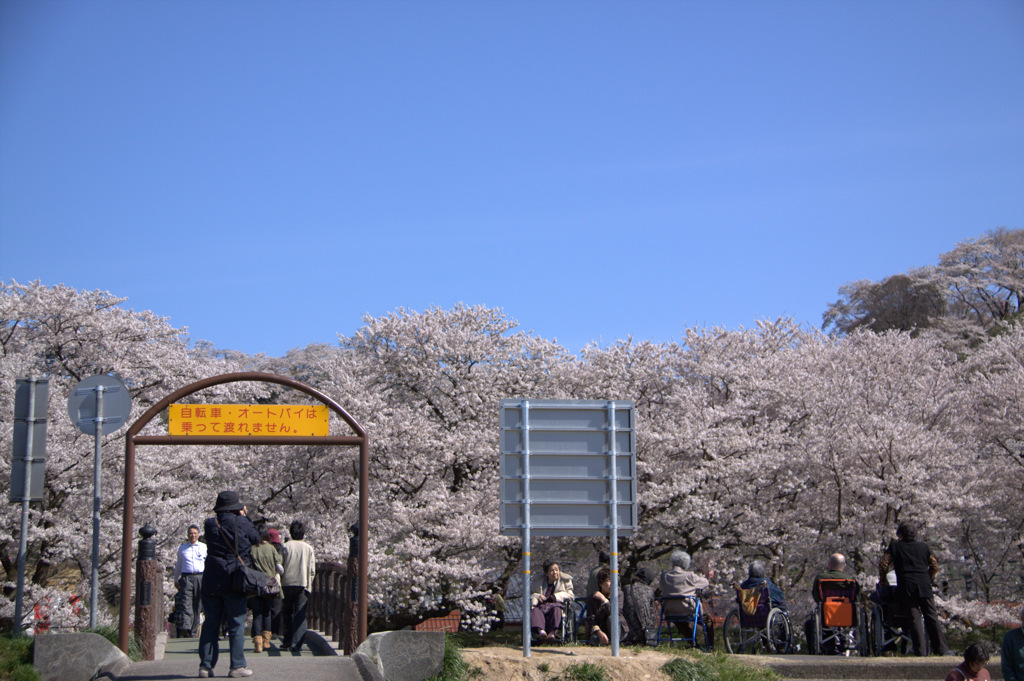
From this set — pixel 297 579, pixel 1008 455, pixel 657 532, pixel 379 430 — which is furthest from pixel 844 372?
pixel 297 579

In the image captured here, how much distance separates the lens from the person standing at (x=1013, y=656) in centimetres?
768

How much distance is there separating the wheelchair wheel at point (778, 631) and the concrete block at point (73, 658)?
6.99 m

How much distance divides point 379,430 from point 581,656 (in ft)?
49.1

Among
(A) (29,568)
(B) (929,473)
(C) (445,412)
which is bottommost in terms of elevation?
(A) (29,568)

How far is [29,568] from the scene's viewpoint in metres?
23.7

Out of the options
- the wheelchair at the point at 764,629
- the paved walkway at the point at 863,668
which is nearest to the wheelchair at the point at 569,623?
the wheelchair at the point at 764,629

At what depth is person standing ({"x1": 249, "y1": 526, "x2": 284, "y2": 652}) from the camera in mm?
10688

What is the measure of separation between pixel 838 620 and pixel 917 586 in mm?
1045

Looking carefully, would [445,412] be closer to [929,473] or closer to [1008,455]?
Answer: [929,473]

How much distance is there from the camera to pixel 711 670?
27.3 feet

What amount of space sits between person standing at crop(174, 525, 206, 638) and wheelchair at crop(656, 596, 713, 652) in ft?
21.0

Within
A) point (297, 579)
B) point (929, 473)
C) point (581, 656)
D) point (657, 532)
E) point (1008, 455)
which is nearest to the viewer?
point (581, 656)

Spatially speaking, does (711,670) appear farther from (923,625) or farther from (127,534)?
(127,534)

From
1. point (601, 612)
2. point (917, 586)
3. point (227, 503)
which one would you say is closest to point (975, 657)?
point (917, 586)
